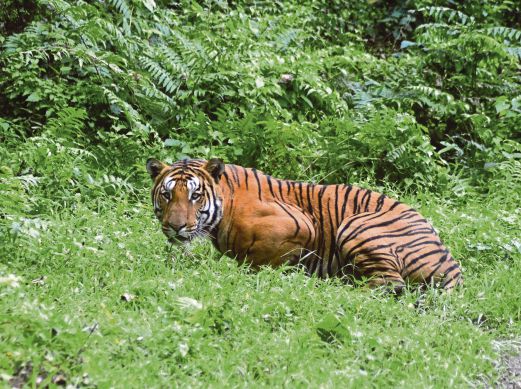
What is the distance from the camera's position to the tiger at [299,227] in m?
6.00

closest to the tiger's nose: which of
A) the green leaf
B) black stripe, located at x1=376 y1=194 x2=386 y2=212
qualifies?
black stripe, located at x1=376 y1=194 x2=386 y2=212

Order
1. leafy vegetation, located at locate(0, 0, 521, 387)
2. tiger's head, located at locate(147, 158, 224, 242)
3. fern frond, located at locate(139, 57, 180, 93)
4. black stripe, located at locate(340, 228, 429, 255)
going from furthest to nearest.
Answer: fern frond, located at locate(139, 57, 180, 93)
black stripe, located at locate(340, 228, 429, 255)
tiger's head, located at locate(147, 158, 224, 242)
leafy vegetation, located at locate(0, 0, 521, 387)

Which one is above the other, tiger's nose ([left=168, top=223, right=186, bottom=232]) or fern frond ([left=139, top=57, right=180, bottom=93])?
A: fern frond ([left=139, top=57, right=180, bottom=93])

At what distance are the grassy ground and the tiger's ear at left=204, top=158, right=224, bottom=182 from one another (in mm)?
562

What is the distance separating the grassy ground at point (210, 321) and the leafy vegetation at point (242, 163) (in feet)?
0.05

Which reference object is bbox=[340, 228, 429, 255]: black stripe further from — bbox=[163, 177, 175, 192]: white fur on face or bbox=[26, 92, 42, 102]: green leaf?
bbox=[26, 92, 42, 102]: green leaf

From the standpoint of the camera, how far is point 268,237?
6062 mm

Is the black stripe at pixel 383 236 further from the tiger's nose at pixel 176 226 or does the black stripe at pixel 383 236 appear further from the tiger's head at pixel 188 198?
the tiger's nose at pixel 176 226

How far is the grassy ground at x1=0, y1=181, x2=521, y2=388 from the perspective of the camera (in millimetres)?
4051

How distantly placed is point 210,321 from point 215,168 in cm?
186

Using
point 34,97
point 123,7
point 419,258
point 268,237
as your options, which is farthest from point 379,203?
point 123,7

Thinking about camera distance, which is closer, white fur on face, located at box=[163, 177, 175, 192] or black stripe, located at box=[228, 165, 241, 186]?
white fur on face, located at box=[163, 177, 175, 192]

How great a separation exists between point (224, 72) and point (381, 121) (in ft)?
6.10

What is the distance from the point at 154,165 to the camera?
20.8 ft
